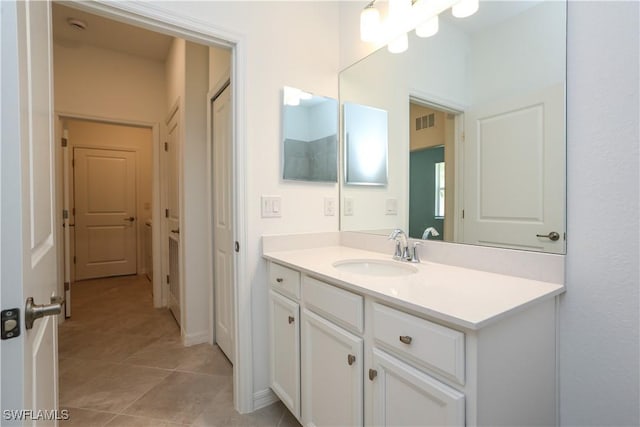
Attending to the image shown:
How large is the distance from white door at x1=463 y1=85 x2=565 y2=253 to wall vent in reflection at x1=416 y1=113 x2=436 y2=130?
173 mm

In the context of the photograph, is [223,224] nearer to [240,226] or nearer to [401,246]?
[240,226]

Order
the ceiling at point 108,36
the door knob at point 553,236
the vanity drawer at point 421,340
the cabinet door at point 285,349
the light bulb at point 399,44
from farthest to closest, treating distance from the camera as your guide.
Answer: the ceiling at point 108,36 < the light bulb at point 399,44 < the cabinet door at point 285,349 < the door knob at point 553,236 < the vanity drawer at point 421,340

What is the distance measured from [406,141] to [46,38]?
4.96 ft

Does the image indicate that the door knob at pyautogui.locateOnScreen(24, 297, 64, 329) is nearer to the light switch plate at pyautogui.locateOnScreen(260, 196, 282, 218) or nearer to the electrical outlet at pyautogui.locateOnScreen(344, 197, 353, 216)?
the light switch plate at pyautogui.locateOnScreen(260, 196, 282, 218)

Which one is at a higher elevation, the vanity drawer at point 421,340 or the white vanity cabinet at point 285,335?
the vanity drawer at point 421,340

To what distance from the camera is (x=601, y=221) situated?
0.94 metres

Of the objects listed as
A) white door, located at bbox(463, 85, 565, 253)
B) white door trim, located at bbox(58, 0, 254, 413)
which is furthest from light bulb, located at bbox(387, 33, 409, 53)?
white door trim, located at bbox(58, 0, 254, 413)

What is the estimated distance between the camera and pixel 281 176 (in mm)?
1749

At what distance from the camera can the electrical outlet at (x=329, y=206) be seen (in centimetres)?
193

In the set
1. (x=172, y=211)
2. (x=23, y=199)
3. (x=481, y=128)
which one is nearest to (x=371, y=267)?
(x=481, y=128)

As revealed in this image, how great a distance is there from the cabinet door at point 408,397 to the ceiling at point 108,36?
3.33m

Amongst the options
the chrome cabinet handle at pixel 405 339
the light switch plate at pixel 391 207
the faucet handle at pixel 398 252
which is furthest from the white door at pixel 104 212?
the chrome cabinet handle at pixel 405 339

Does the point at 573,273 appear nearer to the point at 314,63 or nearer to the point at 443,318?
the point at 443,318

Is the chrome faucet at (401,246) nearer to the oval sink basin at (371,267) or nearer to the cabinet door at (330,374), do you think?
the oval sink basin at (371,267)
